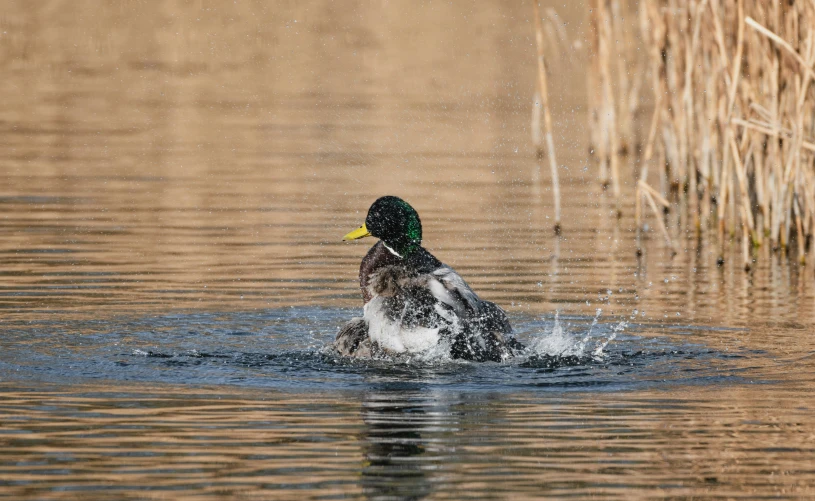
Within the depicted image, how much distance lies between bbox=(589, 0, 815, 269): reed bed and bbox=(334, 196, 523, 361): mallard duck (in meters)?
4.65

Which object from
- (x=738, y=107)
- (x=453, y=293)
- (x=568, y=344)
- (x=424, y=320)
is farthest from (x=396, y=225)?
(x=738, y=107)

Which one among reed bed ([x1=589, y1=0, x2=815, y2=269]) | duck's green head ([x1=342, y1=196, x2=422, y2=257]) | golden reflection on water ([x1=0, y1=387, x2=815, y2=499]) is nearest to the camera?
golden reflection on water ([x1=0, y1=387, x2=815, y2=499])

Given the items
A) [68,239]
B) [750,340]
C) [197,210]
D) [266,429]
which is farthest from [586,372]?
[197,210]

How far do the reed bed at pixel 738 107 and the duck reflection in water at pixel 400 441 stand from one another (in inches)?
233

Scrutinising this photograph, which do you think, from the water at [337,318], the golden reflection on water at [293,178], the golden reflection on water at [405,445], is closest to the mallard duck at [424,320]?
the water at [337,318]

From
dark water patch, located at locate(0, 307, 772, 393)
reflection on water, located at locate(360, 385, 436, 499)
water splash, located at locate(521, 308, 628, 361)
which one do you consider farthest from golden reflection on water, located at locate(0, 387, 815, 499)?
water splash, located at locate(521, 308, 628, 361)

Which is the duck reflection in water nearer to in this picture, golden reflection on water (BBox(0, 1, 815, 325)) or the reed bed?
golden reflection on water (BBox(0, 1, 815, 325))

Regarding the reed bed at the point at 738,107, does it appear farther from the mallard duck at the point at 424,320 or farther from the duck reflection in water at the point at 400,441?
the duck reflection in water at the point at 400,441

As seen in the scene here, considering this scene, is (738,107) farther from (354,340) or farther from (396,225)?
(354,340)

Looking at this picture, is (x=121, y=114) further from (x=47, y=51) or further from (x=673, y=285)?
(x=673, y=285)

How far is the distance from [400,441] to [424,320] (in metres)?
2.01

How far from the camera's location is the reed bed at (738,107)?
512 inches

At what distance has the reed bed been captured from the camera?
1300 centimetres

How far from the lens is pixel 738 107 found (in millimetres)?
14375
